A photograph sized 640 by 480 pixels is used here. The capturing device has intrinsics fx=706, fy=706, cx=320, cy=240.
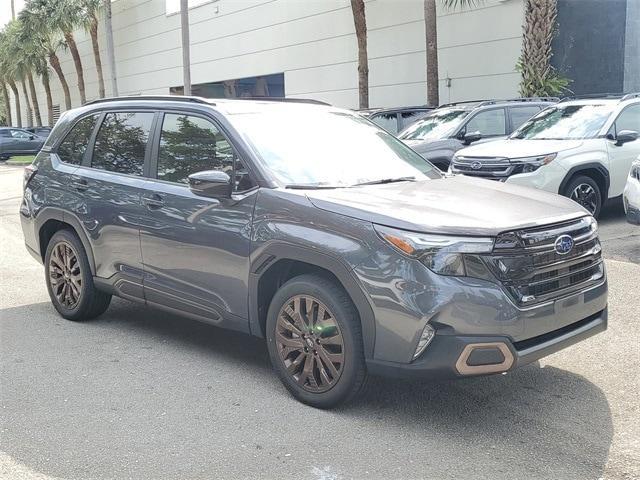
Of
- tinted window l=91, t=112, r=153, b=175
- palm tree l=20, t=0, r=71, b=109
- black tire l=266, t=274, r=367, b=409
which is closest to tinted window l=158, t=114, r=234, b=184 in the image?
tinted window l=91, t=112, r=153, b=175

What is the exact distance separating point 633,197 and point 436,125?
15.7ft

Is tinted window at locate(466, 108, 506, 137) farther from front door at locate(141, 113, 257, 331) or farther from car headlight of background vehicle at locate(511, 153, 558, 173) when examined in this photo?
front door at locate(141, 113, 257, 331)

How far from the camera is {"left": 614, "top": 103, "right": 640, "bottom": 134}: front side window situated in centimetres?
995

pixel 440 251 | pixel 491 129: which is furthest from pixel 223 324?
pixel 491 129

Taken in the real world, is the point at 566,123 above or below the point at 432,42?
below

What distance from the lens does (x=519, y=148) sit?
9609 millimetres

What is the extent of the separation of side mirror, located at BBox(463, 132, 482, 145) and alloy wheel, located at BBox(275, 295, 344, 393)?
791cm

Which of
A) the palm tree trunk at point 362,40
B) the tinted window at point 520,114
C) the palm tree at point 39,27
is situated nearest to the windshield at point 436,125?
the tinted window at point 520,114

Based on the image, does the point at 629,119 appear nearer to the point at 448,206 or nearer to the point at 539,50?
the point at 539,50

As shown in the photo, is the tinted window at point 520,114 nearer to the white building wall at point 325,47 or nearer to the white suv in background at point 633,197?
the white suv in background at point 633,197

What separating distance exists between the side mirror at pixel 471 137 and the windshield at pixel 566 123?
0.79 meters

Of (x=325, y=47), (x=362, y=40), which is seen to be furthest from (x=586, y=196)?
(x=325, y=47)

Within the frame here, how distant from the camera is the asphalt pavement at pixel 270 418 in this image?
3471 millimetres

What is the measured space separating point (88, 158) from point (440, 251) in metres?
3.48
